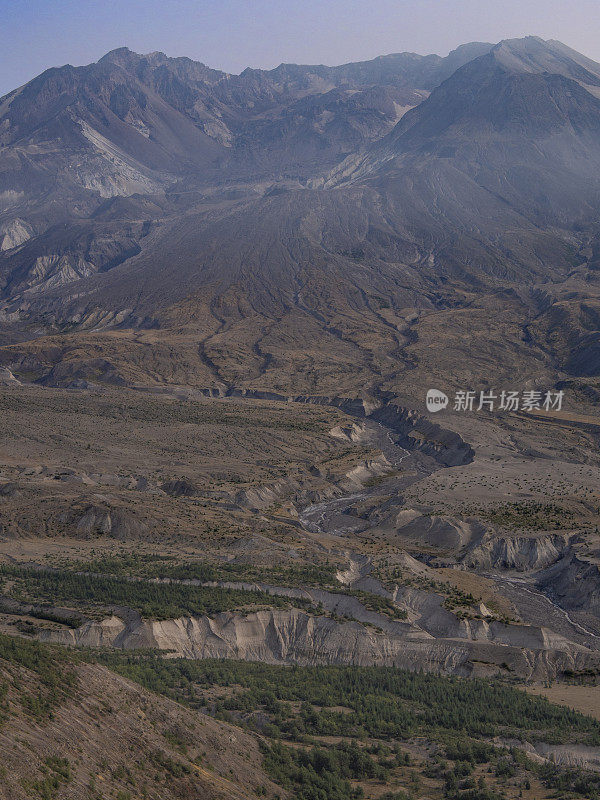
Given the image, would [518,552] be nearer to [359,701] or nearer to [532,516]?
[532,516]

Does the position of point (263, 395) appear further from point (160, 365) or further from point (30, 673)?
point (30, 673)

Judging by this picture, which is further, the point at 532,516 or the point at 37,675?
the point at 532,516

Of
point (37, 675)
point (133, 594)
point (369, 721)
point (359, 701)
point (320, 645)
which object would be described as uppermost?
point (37, 675)

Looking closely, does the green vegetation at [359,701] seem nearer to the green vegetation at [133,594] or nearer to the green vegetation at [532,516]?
the green vegetation at [133,594]

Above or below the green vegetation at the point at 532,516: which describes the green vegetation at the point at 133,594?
below

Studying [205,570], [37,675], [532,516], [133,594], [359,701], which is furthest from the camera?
[532,516]

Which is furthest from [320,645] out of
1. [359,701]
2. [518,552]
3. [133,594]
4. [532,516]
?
[532,516]

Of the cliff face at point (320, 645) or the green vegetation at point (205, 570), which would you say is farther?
the green vegetation at point (205, 570)

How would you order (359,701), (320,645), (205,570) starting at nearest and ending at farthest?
1. (359,701)
2. (320,645)
3. (205,570)

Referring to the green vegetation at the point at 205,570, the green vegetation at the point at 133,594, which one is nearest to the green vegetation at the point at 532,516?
the green vegetation at the point at 205,570
